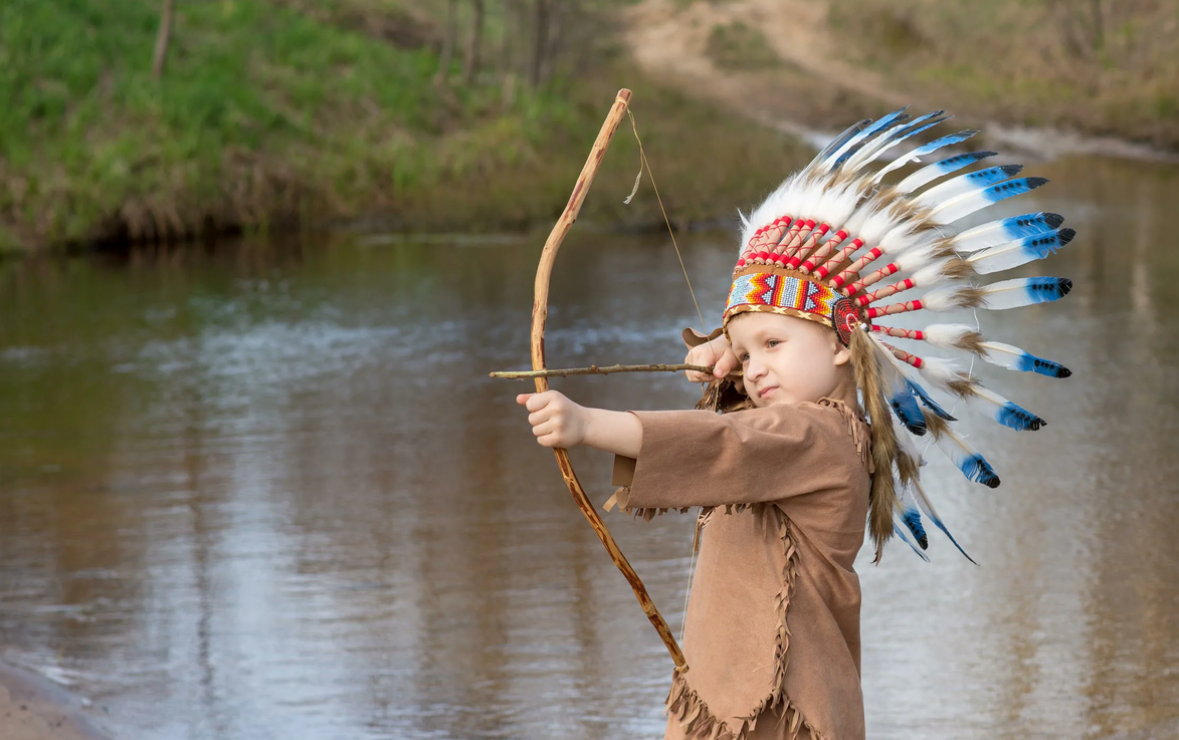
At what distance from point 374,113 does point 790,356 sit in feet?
49.9

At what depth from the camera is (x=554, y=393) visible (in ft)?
6.27

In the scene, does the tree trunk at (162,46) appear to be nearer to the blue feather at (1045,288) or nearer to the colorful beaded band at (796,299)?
the colorful beaded band at (796,299)

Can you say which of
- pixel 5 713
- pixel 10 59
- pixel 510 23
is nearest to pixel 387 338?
pixel 5 713

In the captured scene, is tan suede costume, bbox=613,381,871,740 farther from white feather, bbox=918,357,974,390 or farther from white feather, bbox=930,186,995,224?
white feather, bbox=930,186,995,224

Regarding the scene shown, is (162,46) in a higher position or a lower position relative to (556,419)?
higher

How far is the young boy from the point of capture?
6.43 ft

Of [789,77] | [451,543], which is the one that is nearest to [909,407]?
[451,543]

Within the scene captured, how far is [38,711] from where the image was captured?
3211mm

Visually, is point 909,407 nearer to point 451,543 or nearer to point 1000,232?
point 1000,232

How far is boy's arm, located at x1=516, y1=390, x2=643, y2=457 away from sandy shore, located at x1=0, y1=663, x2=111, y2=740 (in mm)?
1799

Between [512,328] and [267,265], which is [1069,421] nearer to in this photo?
[512,328]

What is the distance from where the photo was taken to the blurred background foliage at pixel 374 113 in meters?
13.7

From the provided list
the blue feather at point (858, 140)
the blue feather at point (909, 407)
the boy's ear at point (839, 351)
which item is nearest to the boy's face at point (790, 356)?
the boy's ear at point (839, 351)

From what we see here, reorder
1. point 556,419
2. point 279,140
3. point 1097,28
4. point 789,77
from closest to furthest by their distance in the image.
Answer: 1. point 556,419
2. point 279,140
3. point 789,77
4. point 1097,28
